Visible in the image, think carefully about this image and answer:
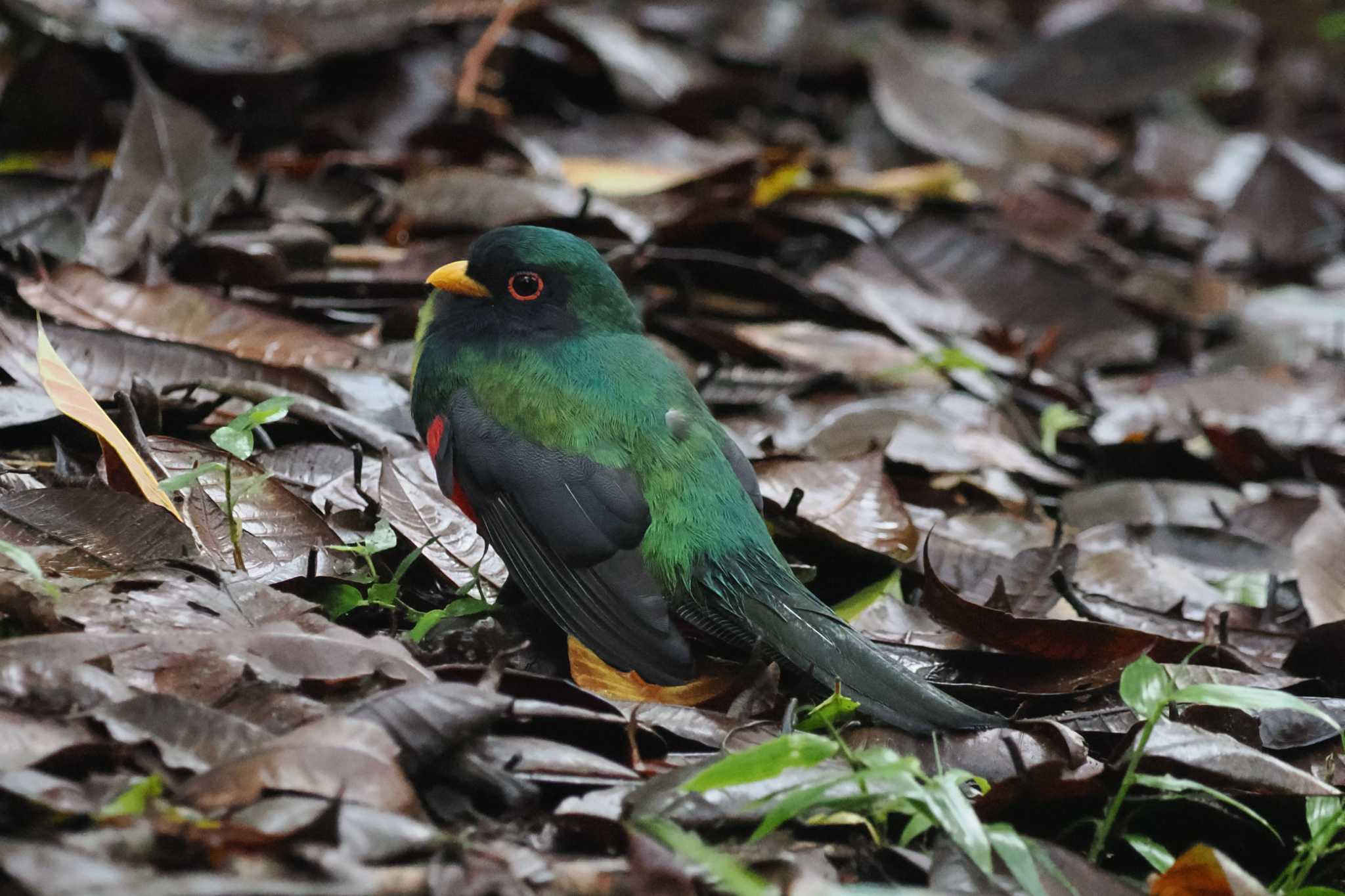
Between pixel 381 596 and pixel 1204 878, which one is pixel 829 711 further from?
pixel 381 596

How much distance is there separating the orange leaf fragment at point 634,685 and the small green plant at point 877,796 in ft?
1.77

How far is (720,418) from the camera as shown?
4.73 m

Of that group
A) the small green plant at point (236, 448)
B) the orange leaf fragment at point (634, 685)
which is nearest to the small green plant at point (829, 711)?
the orange leaf fragment at point (634, 685)

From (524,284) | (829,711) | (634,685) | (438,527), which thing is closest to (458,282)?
(524,284)

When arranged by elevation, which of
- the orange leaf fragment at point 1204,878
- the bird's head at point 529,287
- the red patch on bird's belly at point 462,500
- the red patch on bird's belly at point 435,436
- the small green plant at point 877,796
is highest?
the bird's head at point 529,287

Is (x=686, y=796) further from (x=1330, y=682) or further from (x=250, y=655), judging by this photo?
(x=1330, y=682)

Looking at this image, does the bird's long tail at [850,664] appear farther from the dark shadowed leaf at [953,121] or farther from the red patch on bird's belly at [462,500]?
the dark shadowed leaf at [953,121]

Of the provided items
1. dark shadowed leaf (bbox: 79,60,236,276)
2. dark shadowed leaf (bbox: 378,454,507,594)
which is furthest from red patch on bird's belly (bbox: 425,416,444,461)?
dark shadowed leaf (bbox: 79,60,236,276)

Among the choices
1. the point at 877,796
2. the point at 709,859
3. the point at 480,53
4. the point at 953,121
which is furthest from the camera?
the point at 953,121

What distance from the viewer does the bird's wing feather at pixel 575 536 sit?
9.90 ft

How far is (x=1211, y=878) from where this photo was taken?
2.59m

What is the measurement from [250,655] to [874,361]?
316 centimetres

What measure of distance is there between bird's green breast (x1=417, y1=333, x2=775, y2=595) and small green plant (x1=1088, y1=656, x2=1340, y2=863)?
0.97m

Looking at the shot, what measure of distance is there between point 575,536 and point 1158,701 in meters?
1.25
